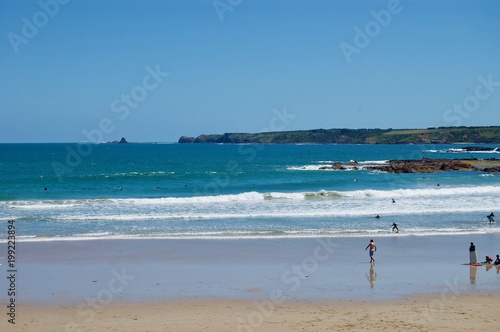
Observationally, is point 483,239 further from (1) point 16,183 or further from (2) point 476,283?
(1) point 16,183

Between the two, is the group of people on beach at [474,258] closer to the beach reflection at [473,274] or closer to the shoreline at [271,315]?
the beach reflection at [473,274]

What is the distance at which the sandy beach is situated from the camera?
13.1 metres

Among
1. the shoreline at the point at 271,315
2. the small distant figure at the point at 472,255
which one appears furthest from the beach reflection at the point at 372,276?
the small distant figure at the point at 472,255

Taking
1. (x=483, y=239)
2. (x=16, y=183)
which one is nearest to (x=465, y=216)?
(x=483, y=239)

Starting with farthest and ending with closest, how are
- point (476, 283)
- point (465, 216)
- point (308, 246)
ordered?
point (465, 216) < point (308, 246) < point (476, 283)

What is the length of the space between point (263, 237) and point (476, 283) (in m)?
9.93

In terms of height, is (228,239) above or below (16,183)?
below

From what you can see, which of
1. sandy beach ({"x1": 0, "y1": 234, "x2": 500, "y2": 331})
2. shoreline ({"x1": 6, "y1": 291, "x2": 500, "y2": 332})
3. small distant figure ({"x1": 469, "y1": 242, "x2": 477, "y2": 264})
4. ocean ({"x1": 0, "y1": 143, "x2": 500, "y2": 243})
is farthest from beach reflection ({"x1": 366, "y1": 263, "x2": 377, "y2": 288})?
ocean ({"x1": 0, "y1": 143, "x2": 500, "y2": 243})

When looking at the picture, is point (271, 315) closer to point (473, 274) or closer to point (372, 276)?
point (372, 276)

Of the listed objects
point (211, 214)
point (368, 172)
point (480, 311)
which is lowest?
point (480, 311)

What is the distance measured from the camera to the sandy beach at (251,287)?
13117 millimetres

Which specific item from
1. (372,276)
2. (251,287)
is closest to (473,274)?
(372,276)

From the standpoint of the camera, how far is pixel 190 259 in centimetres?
1983

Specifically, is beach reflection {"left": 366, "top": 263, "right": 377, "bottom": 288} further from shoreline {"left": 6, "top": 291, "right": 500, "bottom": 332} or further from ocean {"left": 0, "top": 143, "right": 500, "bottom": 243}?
ocean {"left": 0, "top": 143, "right": 500, "bottom": 243}
